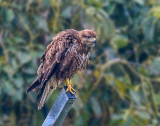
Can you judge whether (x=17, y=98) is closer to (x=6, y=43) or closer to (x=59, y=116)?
(x=6, y=43)

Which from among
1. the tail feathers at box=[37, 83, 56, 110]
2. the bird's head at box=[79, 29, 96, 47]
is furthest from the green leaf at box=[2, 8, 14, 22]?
the tail feathers at box=[37, 83, 56, 110]

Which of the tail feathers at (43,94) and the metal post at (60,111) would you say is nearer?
the metal post at (60,111)

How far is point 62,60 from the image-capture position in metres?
3.67

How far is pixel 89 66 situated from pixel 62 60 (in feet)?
9.09

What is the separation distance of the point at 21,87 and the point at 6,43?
588 mm

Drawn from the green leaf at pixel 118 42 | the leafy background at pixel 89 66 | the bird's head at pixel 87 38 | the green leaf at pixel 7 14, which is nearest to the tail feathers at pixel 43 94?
the bird's head at pixel 87 38

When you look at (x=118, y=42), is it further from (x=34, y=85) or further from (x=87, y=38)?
(x=34, y=85)

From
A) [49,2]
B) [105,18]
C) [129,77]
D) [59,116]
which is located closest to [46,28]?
[49,2]

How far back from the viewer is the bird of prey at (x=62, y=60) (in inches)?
140

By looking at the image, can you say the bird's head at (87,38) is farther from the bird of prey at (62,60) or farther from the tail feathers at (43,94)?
the tail feathers at (43,94)

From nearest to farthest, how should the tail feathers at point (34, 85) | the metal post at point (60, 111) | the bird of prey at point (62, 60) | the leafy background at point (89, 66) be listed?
the metal post at point (60, 111)
the tail feathers at point (34, 85)
the bird of prey at point (62, 60)
the leafy background at point (89, 66)

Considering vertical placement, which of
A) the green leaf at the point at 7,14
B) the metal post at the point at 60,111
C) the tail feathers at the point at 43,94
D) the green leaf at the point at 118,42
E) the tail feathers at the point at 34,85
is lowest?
the metal post at the point at 60,111

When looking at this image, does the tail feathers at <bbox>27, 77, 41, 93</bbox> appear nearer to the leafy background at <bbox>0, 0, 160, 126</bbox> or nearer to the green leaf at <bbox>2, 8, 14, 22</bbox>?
the leafy background at <bbox>0, 0, 160, 126</bbox>

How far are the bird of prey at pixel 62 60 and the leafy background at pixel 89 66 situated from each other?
1.97 meters
